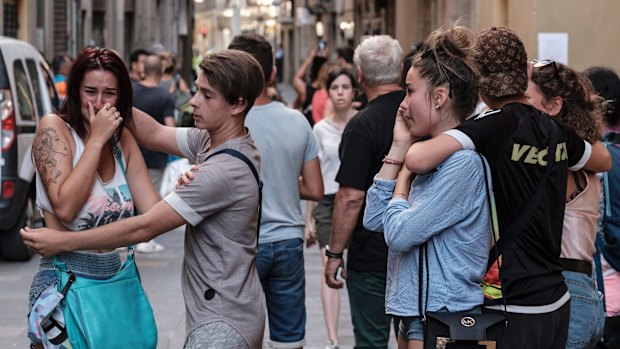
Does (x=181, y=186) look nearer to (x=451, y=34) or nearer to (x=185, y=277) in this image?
(x=185, y=277)

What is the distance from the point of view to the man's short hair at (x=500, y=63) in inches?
170

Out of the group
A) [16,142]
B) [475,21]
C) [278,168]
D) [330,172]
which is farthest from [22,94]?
[475,21]

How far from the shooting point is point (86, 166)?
438 cm

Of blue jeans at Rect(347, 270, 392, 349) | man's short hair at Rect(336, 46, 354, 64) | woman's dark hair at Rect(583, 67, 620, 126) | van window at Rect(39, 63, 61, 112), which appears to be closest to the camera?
woman's dark hair at Rect(583, 67, 620, 126)

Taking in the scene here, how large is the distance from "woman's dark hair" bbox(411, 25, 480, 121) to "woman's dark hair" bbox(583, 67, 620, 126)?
75.3 inches

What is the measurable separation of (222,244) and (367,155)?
199 centimetres

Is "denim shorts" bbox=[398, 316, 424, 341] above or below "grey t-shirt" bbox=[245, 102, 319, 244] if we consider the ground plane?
below

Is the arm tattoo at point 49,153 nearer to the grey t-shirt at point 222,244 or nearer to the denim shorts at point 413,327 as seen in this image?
the grey t-shirt at point 222,244

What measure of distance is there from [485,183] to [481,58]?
0.46 meters

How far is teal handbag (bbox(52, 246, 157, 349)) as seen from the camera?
4348 mm

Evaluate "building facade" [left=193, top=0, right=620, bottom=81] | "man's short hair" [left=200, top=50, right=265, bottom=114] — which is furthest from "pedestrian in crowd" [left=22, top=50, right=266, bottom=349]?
"building facade" [left=193, top=0, right=620, bottom=81]

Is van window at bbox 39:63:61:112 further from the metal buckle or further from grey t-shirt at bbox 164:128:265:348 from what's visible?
the metal buckle

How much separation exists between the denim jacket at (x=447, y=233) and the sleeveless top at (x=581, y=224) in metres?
1.01

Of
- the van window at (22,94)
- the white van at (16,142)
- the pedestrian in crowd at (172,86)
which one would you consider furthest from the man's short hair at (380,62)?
the pedestrian in crowd at (172,86)
